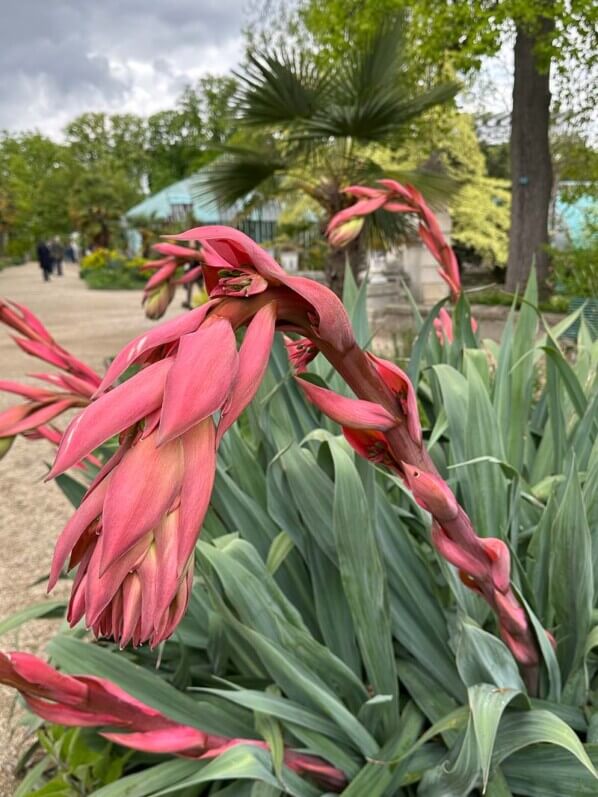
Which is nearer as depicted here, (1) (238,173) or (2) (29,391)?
(2) (29,391)

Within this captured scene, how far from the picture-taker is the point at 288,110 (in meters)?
5.25

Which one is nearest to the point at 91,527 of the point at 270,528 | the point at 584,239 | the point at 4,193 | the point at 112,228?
the point at 270,528

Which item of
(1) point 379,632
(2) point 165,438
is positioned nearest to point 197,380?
(2) point 165,438

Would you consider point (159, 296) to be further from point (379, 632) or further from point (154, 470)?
point (154, 470)

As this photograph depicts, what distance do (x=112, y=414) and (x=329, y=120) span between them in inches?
205

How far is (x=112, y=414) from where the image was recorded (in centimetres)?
31

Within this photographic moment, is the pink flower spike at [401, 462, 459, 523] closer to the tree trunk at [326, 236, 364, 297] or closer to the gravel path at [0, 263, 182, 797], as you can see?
the gravel path at [0, 263, 182, 797]

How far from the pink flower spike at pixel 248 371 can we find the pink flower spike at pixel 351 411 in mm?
137

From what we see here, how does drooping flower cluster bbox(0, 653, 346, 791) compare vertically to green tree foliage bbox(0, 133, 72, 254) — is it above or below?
below

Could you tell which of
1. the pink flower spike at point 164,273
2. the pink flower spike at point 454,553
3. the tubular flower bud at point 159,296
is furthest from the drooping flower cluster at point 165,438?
the tubular flower bud at point 159,296

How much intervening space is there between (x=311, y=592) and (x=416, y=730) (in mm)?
300

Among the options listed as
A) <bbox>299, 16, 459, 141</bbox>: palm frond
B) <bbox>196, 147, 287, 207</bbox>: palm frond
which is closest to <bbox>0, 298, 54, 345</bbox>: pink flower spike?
<bbox>299, 16, 459, 141</bbox>: palm frond

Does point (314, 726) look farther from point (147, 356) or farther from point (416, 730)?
point (147, 356)

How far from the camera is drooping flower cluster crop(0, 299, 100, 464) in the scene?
103 cm
